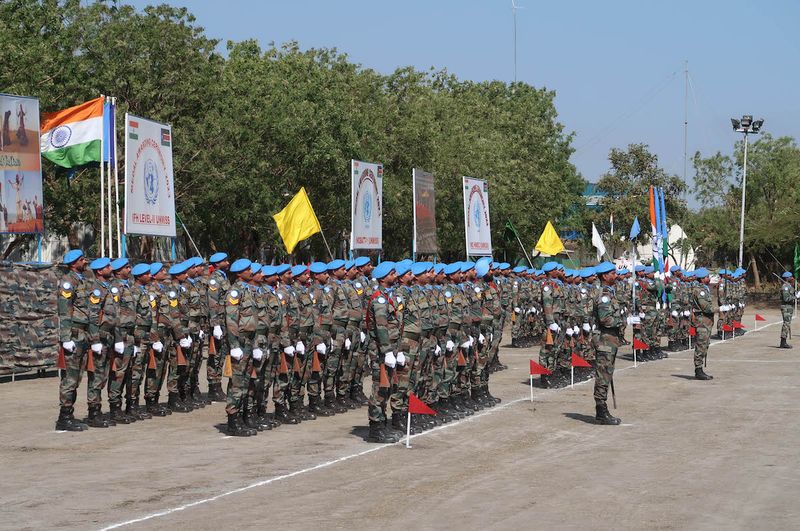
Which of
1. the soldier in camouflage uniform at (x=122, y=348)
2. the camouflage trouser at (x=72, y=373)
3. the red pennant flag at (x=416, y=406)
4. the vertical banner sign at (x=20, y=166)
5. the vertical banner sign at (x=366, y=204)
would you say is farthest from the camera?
the vertical banner sign at (x=366, y=204)

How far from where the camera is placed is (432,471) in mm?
12516

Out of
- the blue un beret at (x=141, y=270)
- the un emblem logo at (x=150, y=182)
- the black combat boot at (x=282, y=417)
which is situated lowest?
the black combat boot at (x=282, y=417)

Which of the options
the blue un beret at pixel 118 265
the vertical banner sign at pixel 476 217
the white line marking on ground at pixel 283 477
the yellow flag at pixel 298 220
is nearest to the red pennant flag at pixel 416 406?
the white line marking on ground at pixel 283 477

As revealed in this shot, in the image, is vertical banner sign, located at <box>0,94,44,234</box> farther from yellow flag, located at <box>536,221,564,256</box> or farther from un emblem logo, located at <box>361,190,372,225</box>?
yellow flag, located at <box>536,221,564,256</box>

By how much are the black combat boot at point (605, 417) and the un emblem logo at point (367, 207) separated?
41.5 feet

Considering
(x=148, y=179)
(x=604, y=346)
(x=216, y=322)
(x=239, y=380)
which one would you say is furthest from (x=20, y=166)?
(x=604, y=346)

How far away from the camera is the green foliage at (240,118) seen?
34250 mm

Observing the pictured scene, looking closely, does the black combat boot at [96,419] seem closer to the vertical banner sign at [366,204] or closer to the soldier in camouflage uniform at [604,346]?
the soldier in camouflage uniform at [604,346]

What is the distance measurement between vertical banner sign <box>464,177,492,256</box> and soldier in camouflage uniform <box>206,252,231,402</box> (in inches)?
595

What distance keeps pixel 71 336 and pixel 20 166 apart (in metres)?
7.84

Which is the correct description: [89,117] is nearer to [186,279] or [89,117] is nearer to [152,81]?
[186,279]

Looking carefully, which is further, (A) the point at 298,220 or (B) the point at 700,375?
(A) the point at 298,220

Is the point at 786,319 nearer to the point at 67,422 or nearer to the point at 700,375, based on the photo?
the point at 700,375

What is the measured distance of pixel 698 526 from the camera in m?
9.80
